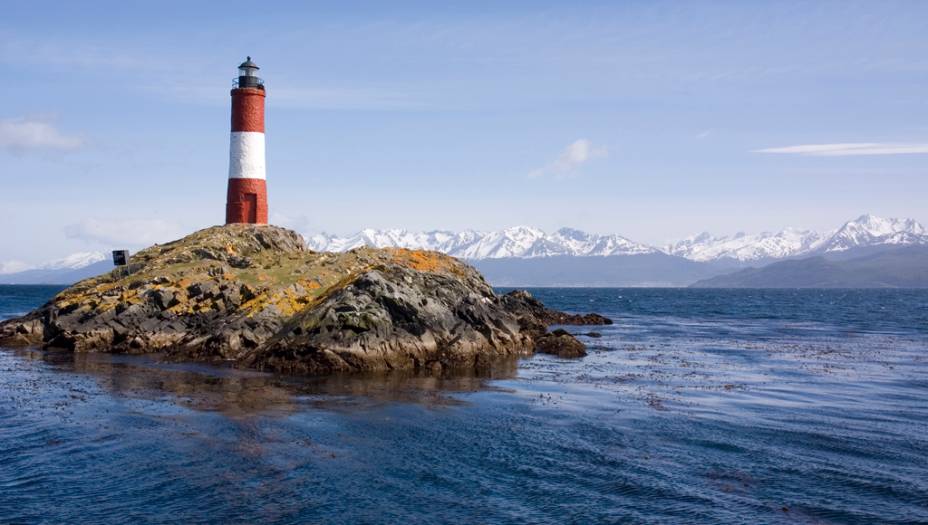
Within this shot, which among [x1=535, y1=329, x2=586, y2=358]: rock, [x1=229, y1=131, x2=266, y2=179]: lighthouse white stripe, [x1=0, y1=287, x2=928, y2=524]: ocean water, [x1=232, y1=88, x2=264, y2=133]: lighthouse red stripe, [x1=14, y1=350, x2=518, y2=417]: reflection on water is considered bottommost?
[x1=0, y1=287, x2=928, y2=524]: ocean water

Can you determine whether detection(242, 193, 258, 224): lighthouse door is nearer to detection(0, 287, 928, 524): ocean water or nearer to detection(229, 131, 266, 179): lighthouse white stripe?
detection(229, 131, 266, 179): lighthouse white stripe

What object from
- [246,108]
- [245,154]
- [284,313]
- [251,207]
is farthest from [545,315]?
[284,313]

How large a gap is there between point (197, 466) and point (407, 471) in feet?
21.6

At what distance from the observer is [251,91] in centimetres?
6962

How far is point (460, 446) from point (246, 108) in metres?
52.1

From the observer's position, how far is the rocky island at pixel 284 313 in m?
45.1

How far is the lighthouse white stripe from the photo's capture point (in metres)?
70.1

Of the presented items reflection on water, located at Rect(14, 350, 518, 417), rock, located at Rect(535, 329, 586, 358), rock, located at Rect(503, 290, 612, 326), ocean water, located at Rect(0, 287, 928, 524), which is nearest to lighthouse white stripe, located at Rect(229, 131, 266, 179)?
reflection on water, located at Rect(14, 350, 518, 417)

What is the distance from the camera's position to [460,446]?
26.8m

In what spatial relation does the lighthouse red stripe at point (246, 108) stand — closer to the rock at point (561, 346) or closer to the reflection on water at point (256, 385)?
the reflection on water at point (256, 385)

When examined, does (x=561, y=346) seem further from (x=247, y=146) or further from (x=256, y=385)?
(x=247, y=146)

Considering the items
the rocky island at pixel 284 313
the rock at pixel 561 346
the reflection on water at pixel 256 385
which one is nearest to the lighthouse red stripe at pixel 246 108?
the rocky island at pixel 284 313

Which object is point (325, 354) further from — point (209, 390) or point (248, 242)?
point (248, 242)

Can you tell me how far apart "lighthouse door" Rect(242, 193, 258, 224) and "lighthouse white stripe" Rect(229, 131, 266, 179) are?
1905 millimetres
